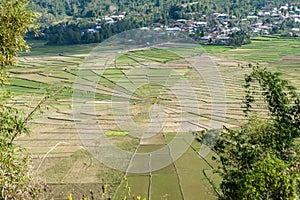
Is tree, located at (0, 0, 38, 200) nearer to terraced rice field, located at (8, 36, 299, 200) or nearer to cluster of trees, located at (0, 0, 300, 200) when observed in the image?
cluster of trees, located at (0, 0, 300, 200)

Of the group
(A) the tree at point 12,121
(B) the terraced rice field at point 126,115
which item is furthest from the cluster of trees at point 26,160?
(B) the terraced rice field at point 126,115

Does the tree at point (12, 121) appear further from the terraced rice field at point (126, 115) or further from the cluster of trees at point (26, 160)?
the terraced rice field at point (126, 115)

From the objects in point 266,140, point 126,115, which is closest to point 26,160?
point 266,140

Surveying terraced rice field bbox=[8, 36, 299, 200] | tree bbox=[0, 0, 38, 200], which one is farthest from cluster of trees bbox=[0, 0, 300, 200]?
terraced rice field bbox=[8, 36, 299, 200]

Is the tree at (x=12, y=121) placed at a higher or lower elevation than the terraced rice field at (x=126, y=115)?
higher

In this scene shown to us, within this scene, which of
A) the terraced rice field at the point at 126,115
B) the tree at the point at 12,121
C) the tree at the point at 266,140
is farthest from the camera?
the terraced rice field at the point at 126,115

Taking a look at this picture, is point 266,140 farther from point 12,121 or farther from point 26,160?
point 12,121
